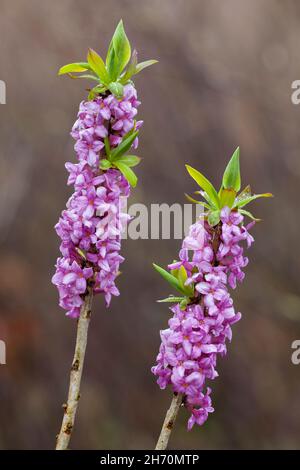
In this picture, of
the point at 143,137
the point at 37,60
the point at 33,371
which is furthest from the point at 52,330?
the point at 37,60

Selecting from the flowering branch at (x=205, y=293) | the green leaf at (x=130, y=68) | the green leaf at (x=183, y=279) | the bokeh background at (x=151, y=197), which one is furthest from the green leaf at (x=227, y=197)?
the bokeh background at (x=151, y=197)

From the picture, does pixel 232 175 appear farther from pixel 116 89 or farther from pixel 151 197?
pixel 151 197

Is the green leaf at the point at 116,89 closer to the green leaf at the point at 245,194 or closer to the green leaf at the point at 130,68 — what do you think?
the green leaf at the point at 130,68

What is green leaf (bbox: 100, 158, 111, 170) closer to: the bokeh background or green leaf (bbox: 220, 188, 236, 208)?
green leaf (bbox: 220, 188, 236, 208)

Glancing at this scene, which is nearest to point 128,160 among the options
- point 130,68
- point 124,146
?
point 124,146

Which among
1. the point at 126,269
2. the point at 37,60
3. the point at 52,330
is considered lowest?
the point at 52,330

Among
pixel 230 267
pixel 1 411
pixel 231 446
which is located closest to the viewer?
pixel 230 267

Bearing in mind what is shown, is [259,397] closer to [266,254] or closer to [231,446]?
[231,446]
